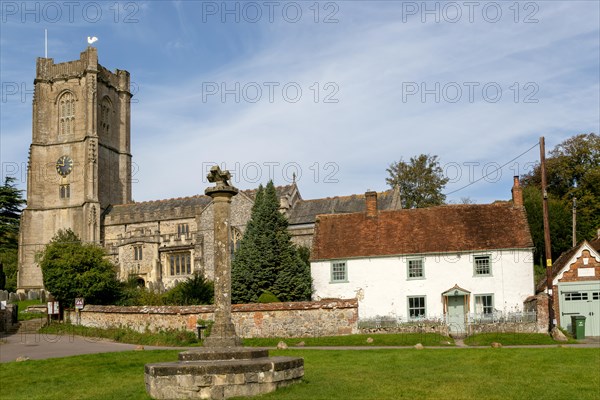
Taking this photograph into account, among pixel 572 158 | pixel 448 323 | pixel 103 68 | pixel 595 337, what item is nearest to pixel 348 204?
pixel 572 158

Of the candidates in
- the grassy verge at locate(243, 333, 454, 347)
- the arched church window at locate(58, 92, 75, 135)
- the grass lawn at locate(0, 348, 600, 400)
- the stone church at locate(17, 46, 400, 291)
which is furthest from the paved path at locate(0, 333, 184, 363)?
the arched church window at locate(58, 92, 75, 135)

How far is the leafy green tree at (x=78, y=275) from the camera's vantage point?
39469 mm

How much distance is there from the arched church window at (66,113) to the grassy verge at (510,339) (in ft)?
195

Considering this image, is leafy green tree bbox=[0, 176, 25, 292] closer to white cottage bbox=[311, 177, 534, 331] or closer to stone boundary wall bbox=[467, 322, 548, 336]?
white cottage bbox=[311, 177, 534, 331]

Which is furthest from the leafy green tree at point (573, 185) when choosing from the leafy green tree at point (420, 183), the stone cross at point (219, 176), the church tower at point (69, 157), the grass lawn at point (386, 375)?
the church tower at point (69, 157)

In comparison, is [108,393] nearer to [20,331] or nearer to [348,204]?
[20,331]

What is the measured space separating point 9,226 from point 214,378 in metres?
65.0

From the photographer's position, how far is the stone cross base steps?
1353 centimetres

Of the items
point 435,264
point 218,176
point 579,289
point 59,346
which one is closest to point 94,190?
point 59,346

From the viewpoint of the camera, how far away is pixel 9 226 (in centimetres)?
7131

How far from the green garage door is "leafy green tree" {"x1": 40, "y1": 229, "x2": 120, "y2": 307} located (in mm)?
26230

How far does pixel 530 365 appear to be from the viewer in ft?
61.1

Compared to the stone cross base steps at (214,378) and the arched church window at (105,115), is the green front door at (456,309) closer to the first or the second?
the stone cross base steps at (214,378)

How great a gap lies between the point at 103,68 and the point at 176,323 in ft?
177
